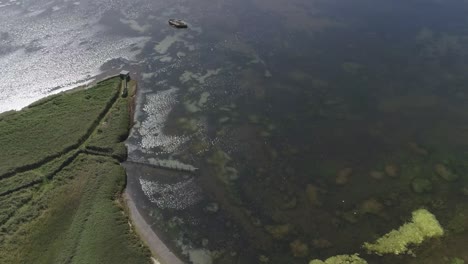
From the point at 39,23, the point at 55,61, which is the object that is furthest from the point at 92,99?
the point at 39,23

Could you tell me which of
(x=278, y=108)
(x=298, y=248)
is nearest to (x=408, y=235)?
(x=298, y=248)

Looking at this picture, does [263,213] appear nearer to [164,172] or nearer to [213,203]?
[213,203]

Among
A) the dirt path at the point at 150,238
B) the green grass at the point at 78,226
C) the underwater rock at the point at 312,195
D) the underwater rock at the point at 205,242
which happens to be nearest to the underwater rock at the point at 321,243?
the underwater rock at the point at 312,195

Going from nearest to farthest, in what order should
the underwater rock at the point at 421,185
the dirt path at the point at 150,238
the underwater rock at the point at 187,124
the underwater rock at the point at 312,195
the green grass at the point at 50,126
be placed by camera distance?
the dirt path at the point at 150,238 → the underwater rock at the point at 312,195 → the underwater rock at the point at 421,185 → the green grass at the point at 50,126 → the underwater rock at the point at 187,124

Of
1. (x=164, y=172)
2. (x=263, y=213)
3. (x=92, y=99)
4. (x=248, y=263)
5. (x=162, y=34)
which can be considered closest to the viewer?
(x=248, y=263)

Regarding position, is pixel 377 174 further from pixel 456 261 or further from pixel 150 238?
pixel 150 238

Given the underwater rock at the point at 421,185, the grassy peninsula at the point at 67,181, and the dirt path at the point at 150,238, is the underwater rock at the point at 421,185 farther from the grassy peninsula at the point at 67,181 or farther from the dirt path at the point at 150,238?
the grassy peninsula at the point at 67,181
